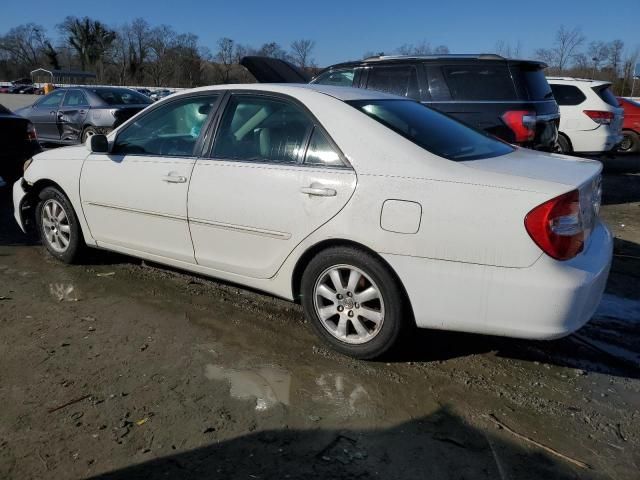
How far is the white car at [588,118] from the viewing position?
1090 cm

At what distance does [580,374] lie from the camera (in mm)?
3312

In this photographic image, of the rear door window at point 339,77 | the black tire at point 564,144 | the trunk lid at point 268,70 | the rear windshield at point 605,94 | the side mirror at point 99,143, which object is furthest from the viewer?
the black tire at point 564,144

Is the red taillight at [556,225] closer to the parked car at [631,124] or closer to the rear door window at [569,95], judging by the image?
the rear door window at [569,95]

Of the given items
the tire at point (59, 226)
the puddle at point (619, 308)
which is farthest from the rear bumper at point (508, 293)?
the tire at point (59, 226)

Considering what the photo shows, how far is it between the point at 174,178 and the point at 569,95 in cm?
960

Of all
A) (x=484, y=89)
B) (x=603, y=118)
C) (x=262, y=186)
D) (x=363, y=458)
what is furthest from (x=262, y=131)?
(x=603, y=118)

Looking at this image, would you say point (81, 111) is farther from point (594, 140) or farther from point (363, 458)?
point (363, 458)

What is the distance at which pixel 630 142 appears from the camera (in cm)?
1381

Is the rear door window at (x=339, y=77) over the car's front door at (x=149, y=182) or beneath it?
over

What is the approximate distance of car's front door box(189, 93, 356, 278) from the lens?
3.37 m

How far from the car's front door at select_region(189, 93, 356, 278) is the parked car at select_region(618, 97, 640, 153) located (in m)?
12.2

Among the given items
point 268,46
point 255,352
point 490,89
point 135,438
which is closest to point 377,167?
point 255,352

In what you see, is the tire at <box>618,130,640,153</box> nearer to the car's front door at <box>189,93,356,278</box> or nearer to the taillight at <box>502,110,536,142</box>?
the taillight at <box>502,110,536,142</box>

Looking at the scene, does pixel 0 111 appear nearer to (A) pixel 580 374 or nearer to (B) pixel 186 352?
(B) pixel 186 352
